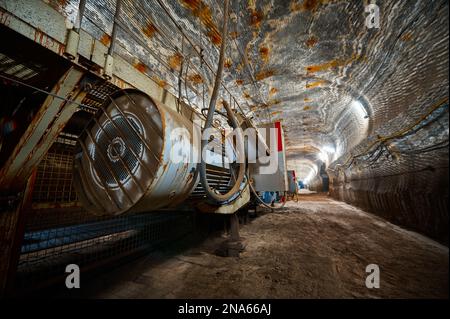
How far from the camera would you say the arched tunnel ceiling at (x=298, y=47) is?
235cm

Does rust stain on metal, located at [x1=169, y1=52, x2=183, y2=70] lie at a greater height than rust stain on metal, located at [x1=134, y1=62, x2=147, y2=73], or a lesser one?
greater

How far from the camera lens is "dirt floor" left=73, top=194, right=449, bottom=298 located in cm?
133

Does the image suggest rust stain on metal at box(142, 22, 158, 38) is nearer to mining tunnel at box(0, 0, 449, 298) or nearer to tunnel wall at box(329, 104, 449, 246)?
mining tunnel at box(0, 0, 449, 298)

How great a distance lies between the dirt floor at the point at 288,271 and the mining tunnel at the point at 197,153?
0.06ft

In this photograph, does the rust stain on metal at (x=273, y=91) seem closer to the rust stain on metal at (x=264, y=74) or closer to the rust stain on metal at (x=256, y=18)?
the rust stain on metal at (x=264, y=74)

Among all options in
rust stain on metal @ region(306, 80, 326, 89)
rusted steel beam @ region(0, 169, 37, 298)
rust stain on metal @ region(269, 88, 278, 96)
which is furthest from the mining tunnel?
rust stain on metal @ region(269, 88, 278, 96)

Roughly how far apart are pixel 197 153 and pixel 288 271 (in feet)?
4.91

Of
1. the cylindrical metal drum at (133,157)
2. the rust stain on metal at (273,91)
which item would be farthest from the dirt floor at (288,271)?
the rust stain on metal at (273,91)

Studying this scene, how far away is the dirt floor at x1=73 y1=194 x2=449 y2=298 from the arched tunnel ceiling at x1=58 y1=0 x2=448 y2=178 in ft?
5.05

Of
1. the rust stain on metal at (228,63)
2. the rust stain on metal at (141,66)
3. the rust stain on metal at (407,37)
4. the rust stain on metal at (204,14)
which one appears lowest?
the rust stain on metal at (407,37)
